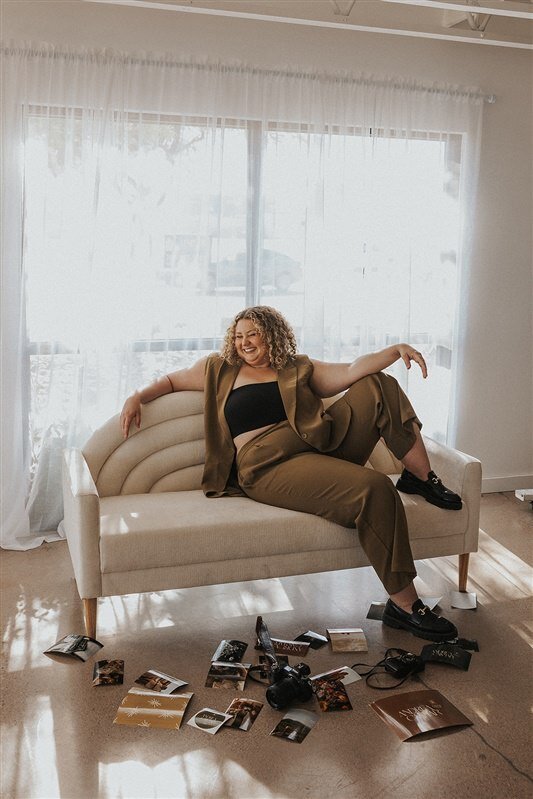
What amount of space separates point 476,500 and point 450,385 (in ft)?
5.00

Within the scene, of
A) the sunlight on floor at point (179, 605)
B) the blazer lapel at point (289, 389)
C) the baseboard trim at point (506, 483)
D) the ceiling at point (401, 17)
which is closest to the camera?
the sunlight on floor at point (179, 605)

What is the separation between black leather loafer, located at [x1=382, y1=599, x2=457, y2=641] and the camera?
317cm

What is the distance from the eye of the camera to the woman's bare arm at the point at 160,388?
3594mm

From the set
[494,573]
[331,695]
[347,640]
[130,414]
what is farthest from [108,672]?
[494,573]

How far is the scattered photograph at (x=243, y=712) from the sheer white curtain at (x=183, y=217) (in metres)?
1.82

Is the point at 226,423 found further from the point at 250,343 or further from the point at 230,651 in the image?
the point at 230,651

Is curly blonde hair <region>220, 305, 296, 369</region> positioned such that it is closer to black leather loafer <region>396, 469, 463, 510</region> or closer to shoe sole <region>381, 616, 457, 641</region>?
black leather loafer <region>396, 469, 463, 510</region>

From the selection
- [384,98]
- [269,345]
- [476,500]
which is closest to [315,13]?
[384,98]

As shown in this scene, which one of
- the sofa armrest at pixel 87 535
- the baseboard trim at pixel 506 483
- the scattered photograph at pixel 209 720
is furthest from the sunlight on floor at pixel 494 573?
the sofa armrest at pixel 87 535

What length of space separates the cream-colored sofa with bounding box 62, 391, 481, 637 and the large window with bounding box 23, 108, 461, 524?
2.24ft

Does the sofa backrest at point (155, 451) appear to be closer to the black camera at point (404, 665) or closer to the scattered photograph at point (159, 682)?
the scattered photograph at point (159, 682)

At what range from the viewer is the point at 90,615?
10.2 ft

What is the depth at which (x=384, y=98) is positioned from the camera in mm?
4488

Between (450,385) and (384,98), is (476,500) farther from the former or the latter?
(384,98)
